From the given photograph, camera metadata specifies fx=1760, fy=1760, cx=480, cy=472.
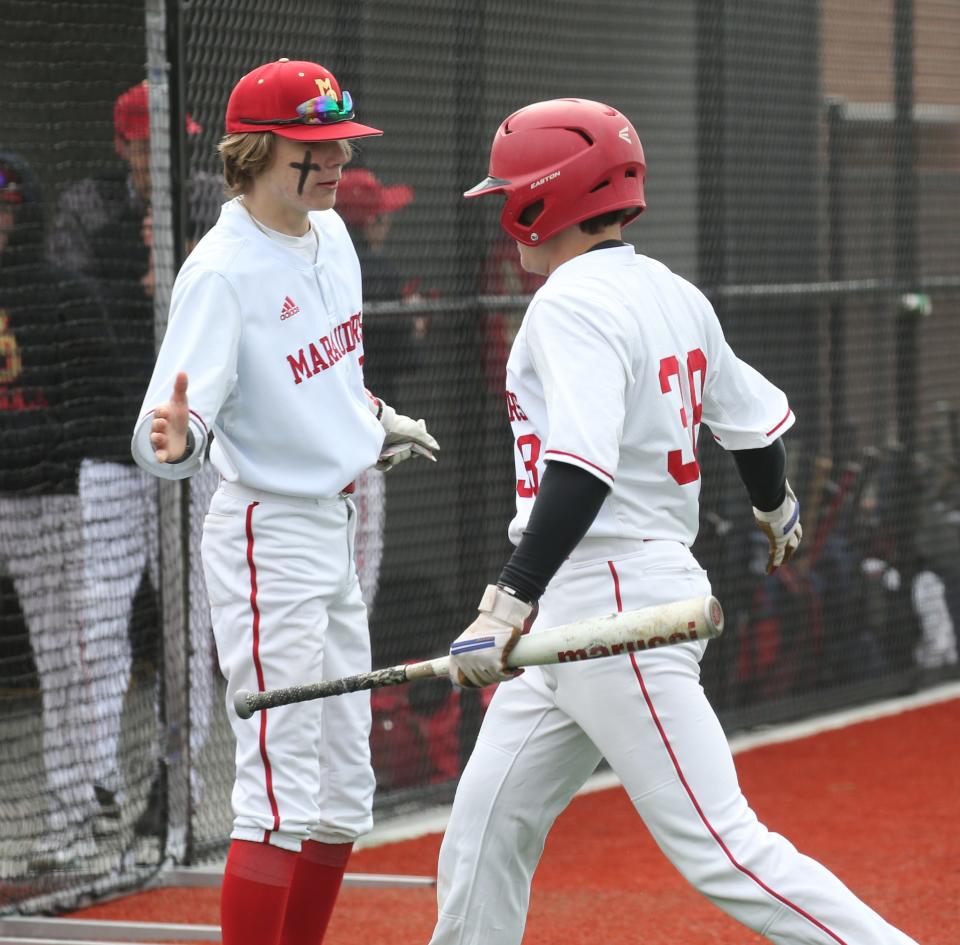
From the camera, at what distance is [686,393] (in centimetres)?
317

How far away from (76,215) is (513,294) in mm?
1897

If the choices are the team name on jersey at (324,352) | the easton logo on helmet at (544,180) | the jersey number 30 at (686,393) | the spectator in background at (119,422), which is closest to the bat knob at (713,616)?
the jersey number 30 at (686,393)

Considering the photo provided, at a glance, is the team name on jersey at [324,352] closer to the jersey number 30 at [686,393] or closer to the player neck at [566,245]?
the player neck at [566,245]

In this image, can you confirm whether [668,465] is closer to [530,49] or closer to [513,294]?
[513,294]

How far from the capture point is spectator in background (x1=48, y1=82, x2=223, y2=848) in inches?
203

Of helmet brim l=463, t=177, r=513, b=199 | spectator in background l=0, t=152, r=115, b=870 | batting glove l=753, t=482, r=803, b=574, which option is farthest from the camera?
spectator in background l=0, t=152, r=115, b=870

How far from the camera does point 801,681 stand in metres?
7.68

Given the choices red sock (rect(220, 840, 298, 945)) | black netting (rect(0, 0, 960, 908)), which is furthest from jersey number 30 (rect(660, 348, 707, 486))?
black netting (rect(0, 0, 960, 908))

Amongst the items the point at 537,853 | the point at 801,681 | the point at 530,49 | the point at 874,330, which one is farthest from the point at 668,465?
the point at 874,330

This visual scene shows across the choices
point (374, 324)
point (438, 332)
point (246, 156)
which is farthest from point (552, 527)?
point (438, 332)

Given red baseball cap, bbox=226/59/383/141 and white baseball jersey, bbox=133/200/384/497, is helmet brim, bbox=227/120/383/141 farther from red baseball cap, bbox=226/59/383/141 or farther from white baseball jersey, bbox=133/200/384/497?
white baseball jersey, bbox=133/200/384/497

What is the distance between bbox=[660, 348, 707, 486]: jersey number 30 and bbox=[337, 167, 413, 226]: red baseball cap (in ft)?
9.05

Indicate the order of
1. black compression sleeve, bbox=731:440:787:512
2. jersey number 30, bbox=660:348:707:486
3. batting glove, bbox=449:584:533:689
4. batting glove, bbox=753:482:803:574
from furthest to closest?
1. batting glove, bbox=753:482:803:574
2. black compression sleeve, bbox=731:440:787:512
3. jersey number 30, bbox=660:348:707:486
4. batting glove, bbox=449:584:533:689

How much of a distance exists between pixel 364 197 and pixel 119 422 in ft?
3.86
